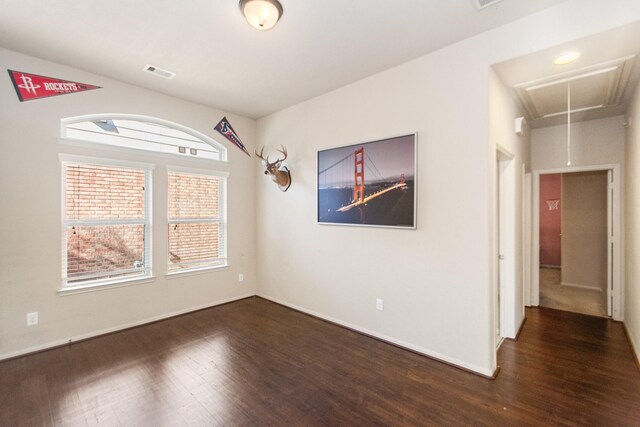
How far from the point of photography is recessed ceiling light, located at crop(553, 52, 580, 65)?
235 cm

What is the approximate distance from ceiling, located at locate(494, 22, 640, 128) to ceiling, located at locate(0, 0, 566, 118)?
16.3 inches

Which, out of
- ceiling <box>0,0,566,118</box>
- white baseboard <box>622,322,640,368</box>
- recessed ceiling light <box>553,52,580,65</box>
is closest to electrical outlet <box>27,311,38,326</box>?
ceiling <box>0,0,566,118</box>

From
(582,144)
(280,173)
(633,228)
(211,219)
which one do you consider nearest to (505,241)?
(633,228)

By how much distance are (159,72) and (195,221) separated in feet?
6.70

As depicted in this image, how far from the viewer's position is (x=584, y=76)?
271 cm

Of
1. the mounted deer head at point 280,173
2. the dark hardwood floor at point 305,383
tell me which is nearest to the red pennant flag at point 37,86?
the mounted deer head at point 280,173

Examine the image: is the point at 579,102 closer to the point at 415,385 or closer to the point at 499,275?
the point at 499,275

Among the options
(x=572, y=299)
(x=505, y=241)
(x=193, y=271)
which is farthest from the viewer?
(x=572, y=299)

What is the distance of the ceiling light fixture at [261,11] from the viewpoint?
2127 mm

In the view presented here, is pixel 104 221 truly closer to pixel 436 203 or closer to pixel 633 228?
pixel 436 203

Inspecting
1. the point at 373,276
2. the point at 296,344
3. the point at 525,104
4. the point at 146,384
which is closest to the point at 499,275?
the point at 373,276

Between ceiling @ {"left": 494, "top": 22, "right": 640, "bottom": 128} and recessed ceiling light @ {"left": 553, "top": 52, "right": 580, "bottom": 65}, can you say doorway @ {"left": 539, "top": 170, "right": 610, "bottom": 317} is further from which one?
recessed ceiling light @ {"left": 553, "top": 52, "right": 580, "bottom": 65}

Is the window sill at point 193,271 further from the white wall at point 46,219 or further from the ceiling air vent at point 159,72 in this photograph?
the ceiling air vent at point 159,72

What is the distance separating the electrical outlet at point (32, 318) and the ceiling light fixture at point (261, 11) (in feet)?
12.0
